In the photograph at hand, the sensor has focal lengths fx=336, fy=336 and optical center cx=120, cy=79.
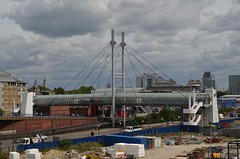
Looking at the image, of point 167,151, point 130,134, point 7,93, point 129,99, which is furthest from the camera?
point 7,93

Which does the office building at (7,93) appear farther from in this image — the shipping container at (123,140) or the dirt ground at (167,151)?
the dirt ground at (167,151)

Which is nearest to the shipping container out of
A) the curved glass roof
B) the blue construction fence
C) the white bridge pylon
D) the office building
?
the blue construction fence

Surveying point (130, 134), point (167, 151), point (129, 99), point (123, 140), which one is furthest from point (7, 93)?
point (167, 151)

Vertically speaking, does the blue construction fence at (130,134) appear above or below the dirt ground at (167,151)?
above

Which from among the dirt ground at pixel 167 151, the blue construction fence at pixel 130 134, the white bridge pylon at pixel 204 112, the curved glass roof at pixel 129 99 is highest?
the curved glass roof at pixel 129 99

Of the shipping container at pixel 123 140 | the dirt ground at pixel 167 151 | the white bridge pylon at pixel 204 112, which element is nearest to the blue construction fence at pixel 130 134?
the shipping container at pixel 123 140

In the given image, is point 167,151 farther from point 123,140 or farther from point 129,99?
point 129,99

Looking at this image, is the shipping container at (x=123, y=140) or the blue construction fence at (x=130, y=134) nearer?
the blue construction fence at (x=130, y=134)

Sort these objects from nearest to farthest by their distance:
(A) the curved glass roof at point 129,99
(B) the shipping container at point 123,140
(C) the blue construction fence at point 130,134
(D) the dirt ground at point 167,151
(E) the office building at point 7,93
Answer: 1. (D) the dirt ground at point 167,151
2. (C) the blue construction fence at point 130,134
3. (B) the shipping container at point 123,140
4. (A) the curved glass roof at point 129,99
5. (E) the office building at point 7,93

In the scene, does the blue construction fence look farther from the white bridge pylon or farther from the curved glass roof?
the curved glass roof

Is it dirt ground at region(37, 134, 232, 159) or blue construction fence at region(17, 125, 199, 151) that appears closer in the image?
dirt ground at region(37, 134, 232, 159)

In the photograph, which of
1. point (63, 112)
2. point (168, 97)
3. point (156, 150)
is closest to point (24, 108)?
point (63, 112)

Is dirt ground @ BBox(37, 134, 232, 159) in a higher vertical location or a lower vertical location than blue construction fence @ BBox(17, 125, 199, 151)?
lower

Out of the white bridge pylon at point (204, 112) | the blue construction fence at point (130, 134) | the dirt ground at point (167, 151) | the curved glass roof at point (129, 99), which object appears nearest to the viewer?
the dirt ground at point (167, 151)
